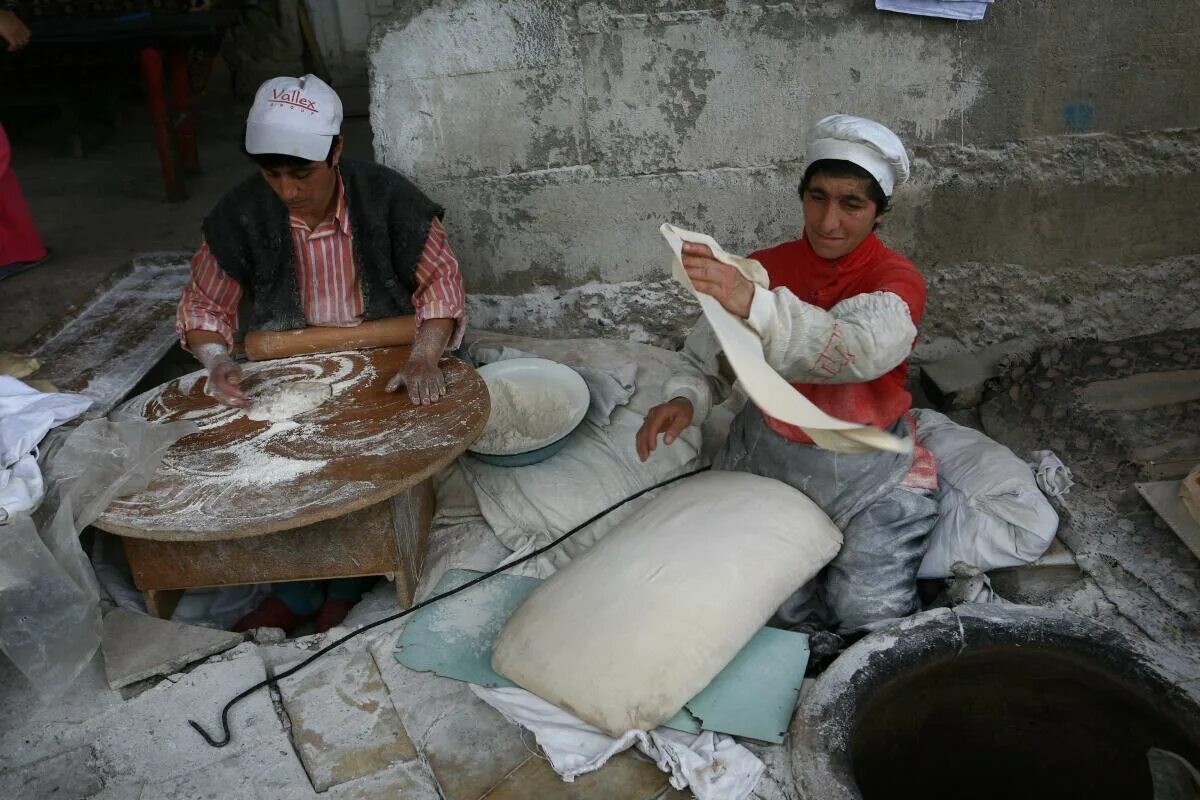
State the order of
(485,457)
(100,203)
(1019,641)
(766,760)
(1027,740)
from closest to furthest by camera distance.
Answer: (766,760) < (1019,641) < (1027,740) < (485,457) < (100,203)

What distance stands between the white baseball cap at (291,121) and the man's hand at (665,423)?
123 centimetres

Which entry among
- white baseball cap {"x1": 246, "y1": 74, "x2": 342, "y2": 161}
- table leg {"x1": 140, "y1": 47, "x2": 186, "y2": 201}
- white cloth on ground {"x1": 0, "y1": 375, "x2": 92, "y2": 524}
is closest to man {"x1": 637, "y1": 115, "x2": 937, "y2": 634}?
white baseball cap {"x1": 246, "y1": 74, "x2": 342, "y2": 161}

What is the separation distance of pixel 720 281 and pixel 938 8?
1886 mm

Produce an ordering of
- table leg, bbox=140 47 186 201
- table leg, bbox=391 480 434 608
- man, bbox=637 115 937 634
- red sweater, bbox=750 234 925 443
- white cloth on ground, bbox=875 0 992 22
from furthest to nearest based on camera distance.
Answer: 1. table leg, bbox=140 47 186 201
2. white cloth on ground, bbox=875 0 992 22
3. table leg, bbox=391 480 434 608
4. red sweater, bbox=750 234 925 443
5. man, bbox=637 115 937 634

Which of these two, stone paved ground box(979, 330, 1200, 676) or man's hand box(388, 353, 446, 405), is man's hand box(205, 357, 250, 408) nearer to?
man's hand box(388, 353, 446, 405)

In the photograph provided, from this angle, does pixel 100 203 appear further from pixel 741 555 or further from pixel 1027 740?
pixel 1027 740

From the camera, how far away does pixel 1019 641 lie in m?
2.45

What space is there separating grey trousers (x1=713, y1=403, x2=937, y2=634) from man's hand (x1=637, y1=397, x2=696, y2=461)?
253mm

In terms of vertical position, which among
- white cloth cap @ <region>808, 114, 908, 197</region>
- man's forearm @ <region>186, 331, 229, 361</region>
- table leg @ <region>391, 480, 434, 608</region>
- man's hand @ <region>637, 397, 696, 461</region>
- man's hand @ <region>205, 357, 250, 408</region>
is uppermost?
white cloth cap @ <region>808, 114, 908, 197</region>

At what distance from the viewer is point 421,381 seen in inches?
112

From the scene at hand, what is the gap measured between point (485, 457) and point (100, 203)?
12.9 feet

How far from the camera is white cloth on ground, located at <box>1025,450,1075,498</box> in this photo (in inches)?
117

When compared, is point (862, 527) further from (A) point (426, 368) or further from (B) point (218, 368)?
(B) point (218, 368)

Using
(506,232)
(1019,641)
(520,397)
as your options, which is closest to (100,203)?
(506,232)
